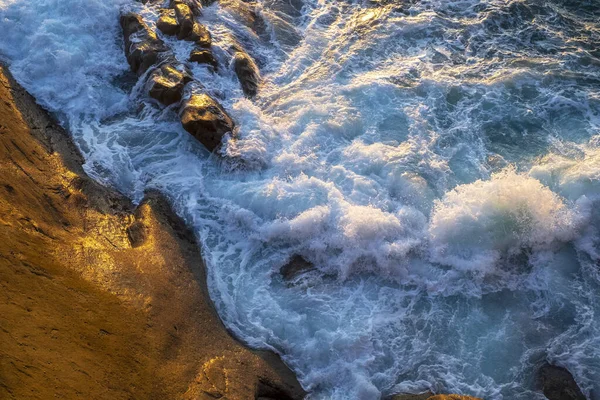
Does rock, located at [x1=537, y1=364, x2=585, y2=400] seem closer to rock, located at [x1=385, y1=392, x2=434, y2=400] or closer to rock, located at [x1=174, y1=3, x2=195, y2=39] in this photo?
rock, located at [x1=385, y1=392, x2=434, y2=400]

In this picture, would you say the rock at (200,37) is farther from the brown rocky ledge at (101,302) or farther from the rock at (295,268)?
the rock at (295,268)

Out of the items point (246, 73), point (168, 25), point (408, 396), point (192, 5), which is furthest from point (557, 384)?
point (192, 5)

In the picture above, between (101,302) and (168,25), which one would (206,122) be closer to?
(168,25)

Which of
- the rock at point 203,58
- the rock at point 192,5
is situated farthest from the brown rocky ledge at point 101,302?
the rock at point 192,5

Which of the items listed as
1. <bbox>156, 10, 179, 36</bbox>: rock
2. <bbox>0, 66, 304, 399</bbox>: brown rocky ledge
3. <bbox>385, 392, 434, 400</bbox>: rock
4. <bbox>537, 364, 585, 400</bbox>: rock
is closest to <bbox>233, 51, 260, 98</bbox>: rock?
<bbox>156, 10, 179, 36</bbox>: rock

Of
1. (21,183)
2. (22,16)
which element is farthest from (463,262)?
(22,16)

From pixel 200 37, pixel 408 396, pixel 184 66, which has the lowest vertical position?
pixel 408 396

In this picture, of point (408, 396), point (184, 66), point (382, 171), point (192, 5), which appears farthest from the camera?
point (192, 5)
